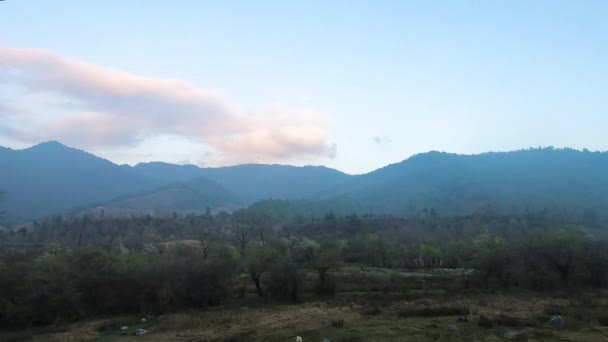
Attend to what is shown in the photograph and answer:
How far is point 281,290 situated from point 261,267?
4400 mm

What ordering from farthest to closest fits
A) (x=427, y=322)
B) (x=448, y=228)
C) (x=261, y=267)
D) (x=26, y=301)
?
(x=448, y=228) → (x=261, y=267) → (x=26, y=301) → (x=427, y=322)

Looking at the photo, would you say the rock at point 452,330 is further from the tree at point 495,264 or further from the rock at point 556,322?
the tree at point 495,264

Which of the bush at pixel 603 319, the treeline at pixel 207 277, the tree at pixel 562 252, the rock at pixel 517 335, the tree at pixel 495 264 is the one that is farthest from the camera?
the tree at pixel 495 264

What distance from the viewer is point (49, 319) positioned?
50219 mm

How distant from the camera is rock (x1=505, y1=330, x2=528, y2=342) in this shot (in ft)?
95.8

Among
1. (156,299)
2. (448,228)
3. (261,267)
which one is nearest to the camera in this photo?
(156,299)

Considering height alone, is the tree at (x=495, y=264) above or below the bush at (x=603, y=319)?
above

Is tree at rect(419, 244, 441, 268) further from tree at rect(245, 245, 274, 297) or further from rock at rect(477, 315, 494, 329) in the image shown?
rock at rect(477, 315, 494, 329)

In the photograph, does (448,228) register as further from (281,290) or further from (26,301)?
(26,301)

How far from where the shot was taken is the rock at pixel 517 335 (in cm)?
2920

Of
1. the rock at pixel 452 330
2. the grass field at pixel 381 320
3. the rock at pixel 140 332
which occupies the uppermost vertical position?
the rock at pixel 452 330

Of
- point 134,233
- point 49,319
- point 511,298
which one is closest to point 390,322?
point 511,298

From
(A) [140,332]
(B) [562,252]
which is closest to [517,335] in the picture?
(A) [140,332]

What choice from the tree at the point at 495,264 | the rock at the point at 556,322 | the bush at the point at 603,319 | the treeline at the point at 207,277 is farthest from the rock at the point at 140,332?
the tree at the point at 495,264
